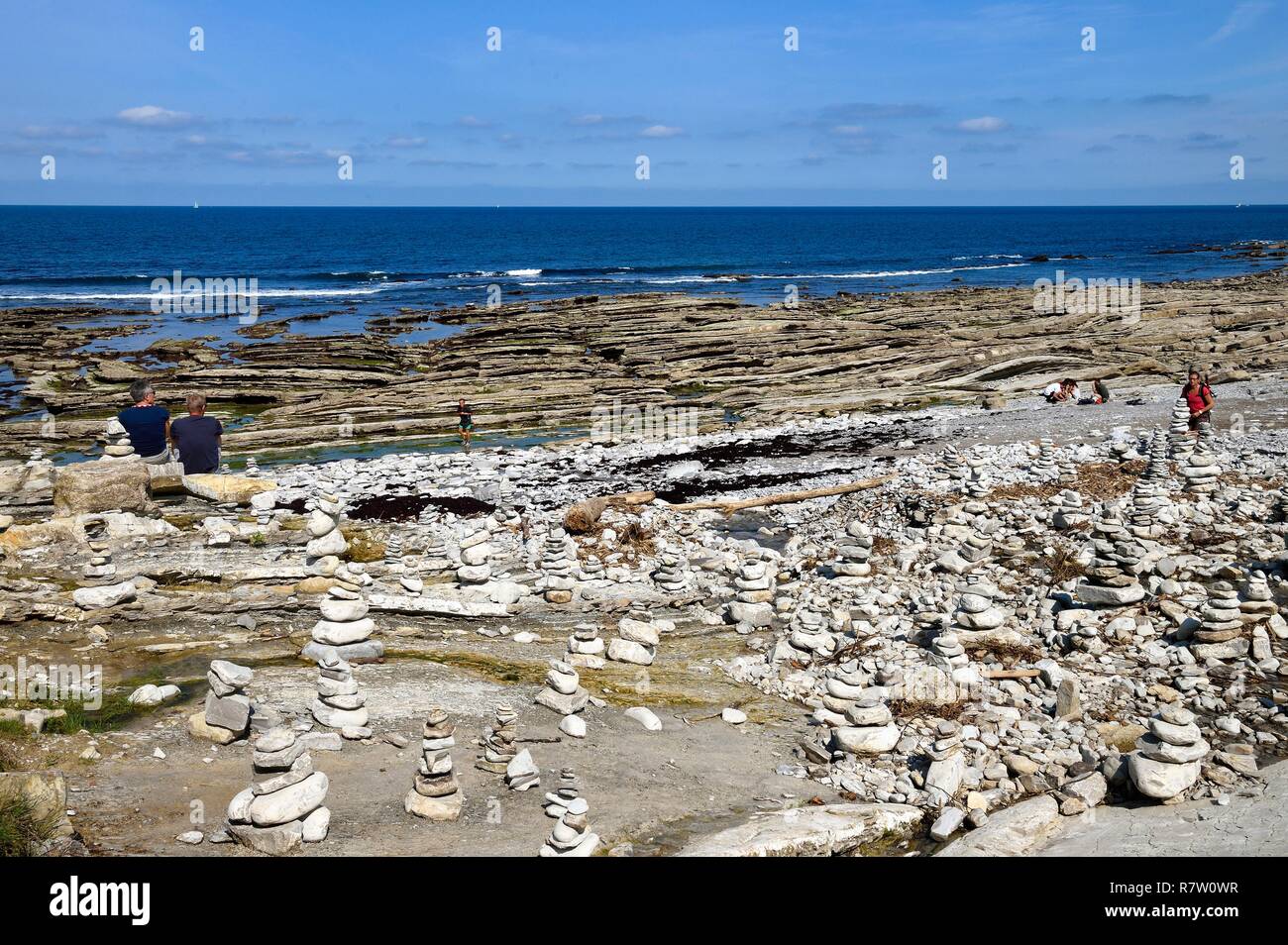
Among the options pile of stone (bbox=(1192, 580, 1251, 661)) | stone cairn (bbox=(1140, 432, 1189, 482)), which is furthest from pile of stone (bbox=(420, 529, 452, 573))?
stone cairn (bbox=(1140, 432, 1189, 482))

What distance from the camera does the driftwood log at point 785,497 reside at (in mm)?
20047

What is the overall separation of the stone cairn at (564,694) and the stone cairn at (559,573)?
3.86 meters

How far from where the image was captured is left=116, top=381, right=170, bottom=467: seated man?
61.0 ft

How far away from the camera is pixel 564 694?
10211 millimetres

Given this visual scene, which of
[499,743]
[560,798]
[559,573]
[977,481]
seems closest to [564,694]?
[499,743]

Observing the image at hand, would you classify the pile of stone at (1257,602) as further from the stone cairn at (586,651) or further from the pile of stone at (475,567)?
the pile of stone at (475,567)

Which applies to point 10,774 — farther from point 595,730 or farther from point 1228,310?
point 1228,310

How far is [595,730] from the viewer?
9852mm

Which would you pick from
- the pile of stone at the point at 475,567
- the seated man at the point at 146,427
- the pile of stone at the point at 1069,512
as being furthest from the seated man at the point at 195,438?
the pile of stone at the point at 1069,512

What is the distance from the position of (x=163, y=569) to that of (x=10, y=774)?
23.3 ft

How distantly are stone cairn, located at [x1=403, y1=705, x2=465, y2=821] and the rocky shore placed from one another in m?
0.02

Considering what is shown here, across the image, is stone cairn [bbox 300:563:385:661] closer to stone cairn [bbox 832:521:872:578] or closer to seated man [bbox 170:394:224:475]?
stone cairn [bbox 832:521:872:578]

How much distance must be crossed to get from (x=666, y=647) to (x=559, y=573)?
8.55 feet

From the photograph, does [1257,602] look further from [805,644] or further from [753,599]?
[753,599]
